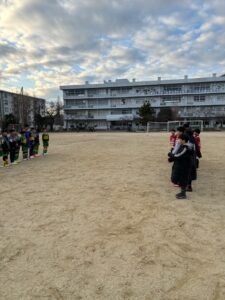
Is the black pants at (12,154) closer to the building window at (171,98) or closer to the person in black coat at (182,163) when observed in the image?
the person in black coat at (182,163)

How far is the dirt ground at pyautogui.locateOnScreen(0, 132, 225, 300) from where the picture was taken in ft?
7.72

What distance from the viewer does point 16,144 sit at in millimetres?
9719

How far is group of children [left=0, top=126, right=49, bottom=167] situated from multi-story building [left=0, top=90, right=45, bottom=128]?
36280mm

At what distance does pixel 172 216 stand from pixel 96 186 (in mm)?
2443

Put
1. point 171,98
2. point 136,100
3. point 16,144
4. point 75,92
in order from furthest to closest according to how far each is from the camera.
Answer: point 75,92 < point 136,100 < point 171,98 < point 16,144

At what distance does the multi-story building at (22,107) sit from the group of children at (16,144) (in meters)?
36.3

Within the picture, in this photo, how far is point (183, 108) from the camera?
55000 millimetres

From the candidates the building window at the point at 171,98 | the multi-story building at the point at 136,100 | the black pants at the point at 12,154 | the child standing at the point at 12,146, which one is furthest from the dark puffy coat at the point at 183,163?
the building window at the point at 171,98

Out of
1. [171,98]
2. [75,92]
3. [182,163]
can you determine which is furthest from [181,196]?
[75,92]

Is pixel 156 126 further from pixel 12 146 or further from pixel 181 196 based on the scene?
pixel 181 196

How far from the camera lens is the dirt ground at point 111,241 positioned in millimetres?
2352

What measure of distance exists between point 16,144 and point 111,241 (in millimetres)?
7775

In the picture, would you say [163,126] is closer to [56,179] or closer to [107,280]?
[56,179]

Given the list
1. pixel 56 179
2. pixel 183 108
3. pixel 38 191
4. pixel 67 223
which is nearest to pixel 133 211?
pixel 67 223
